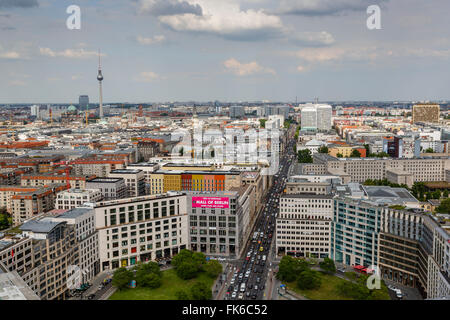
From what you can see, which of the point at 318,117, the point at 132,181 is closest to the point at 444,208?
the point at 132,181

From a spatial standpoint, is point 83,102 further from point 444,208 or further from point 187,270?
point 187,270

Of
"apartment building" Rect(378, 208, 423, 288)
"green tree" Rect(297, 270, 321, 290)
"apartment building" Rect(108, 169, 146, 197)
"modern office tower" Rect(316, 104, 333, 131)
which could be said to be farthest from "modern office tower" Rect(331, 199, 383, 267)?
"modern office tower" Rect(316, 104, 333, 131)

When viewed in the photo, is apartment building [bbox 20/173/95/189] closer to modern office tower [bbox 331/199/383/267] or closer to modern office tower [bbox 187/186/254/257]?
modern office tower [bbox 187/186/254/257]

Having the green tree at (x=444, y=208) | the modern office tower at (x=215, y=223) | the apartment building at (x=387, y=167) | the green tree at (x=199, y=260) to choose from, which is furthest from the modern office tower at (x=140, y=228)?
the apartment building at (x=387, y=167)

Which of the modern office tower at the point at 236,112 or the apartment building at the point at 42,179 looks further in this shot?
the modern office tower at the point at 236,112

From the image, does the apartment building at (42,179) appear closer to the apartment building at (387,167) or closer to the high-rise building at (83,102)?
the apartment building at (387,167)

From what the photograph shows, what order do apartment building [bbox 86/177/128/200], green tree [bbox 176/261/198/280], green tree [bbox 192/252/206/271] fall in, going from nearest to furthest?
1. green tree [bbox 176/261/198/280]
2. green tree [bbox 192/252/206/271]
3. apartment building [bbox 86/177/128/200]
